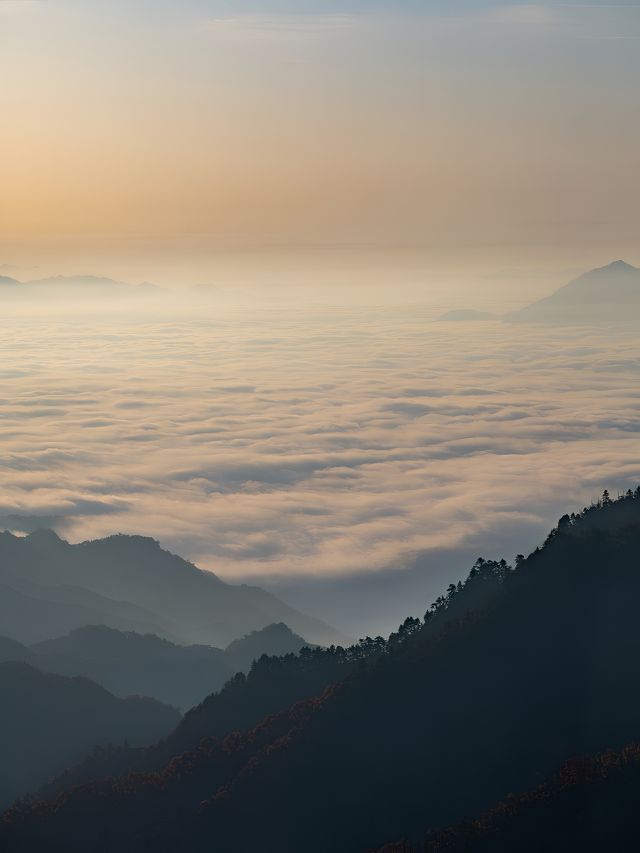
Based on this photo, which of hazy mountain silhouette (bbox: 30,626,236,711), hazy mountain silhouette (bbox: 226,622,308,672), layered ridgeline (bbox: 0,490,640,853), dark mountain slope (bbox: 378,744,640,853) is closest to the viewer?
dark mountain slope (bbox: 378,744,640,853)

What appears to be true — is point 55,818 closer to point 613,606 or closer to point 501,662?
point 501,662

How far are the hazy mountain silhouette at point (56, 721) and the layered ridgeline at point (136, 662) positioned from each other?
16.7 metres

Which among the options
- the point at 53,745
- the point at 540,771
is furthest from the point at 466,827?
the point at 53,745

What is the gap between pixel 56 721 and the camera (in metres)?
128

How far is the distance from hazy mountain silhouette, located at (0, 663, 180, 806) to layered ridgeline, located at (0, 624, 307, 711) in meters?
16.7

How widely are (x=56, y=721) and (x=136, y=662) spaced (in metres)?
32.9

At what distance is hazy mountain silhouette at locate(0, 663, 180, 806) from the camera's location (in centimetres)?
12169

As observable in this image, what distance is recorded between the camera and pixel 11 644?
149125 millimetres

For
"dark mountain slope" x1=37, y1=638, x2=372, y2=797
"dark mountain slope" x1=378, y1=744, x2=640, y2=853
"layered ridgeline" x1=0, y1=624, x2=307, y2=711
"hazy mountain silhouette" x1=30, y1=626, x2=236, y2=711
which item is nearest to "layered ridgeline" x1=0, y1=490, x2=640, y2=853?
→ "dark mountain slope" x1=37, y1=638, x2=372, y2=797

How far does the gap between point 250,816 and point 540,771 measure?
26684mm

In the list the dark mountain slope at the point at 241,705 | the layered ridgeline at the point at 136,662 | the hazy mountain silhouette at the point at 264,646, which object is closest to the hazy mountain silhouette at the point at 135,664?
the layered ridgeline at the point at 136,662

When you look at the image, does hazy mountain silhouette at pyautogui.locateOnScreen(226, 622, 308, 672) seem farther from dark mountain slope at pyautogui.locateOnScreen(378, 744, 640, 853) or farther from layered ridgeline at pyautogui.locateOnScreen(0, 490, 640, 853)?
dark mountain slope at pyautogui.locateOnScreen(378, 744, 640, 853)

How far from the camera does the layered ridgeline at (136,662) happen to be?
151875 millimetres

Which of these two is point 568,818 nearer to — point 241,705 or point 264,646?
point 241,705
